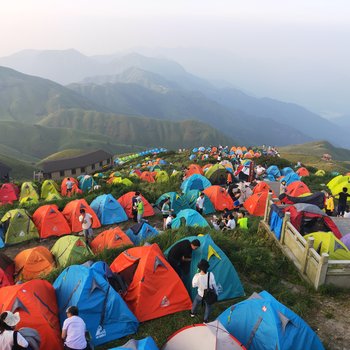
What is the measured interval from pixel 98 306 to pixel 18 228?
1051 centimetres

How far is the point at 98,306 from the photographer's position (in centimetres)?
757

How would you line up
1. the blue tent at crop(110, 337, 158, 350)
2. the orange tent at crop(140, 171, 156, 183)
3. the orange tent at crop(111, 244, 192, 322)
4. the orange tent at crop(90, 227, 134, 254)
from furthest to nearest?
the orange tent at crop(140, 171, 156, 183)
the orange tent at crop(90, 227, 134, 254)
the orange tent at crop(111, 244, 192, 322)
the blue tent at crop(110, 337, 158, 350)

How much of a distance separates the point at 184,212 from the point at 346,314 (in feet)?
27.5

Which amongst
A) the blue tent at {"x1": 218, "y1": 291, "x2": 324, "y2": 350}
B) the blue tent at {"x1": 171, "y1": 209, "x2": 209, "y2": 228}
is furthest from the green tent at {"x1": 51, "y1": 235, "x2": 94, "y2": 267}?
the blue tent at {"x1": 218, "y1": 291, "x2": 324, "y2": 350}

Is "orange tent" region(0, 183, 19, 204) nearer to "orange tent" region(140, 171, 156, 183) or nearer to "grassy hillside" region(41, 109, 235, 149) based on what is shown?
"orange tent" region(140, 171, 156, 183)

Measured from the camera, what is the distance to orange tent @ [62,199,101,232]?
17.0m

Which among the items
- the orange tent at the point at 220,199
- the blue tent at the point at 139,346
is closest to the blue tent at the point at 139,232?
the orange tent at the point at 220,199

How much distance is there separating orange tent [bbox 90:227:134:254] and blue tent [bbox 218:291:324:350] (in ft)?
21.8

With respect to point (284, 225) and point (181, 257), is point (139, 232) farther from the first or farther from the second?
point (284, 225)

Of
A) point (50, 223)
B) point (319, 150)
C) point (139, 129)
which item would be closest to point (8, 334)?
point (50, 223)

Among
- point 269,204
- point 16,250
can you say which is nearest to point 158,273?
point 269,204

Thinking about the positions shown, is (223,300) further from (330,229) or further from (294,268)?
(330,229)

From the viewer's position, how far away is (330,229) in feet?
37.7

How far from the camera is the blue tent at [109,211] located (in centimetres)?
1766
